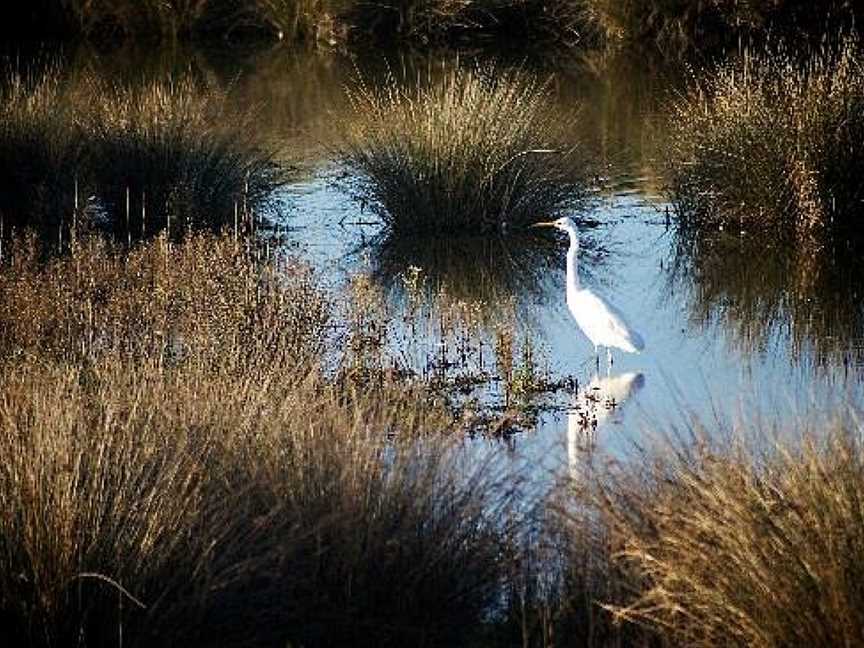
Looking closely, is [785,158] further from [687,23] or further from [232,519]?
[687,23]

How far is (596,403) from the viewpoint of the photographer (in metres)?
8.48

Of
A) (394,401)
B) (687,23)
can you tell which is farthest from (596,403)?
(687,23)

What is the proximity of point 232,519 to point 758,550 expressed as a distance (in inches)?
57.8

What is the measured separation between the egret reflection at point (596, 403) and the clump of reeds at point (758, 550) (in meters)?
2.14

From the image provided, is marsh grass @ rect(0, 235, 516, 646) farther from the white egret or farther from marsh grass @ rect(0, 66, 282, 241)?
marsh grass @ rect(0, 66, 282, 241)

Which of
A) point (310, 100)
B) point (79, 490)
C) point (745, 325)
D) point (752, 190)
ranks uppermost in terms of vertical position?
point (310, 100)

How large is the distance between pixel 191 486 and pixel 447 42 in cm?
2375

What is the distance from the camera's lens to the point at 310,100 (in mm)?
21031

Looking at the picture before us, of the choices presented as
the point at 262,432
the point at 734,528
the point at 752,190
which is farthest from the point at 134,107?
the point at 734,528

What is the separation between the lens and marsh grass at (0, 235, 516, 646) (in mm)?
4832

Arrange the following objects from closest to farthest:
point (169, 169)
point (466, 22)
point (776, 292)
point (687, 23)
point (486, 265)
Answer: point (776, 292) < point (486, 265) < point (169, 169) < point (687, 23) < point (466, 22)

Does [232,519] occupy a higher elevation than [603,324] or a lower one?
lower

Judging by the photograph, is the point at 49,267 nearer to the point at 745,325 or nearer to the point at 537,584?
the point at 745,325

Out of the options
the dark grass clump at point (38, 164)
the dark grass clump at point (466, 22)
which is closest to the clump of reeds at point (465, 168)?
the dark grass clump at point (38, 164)
